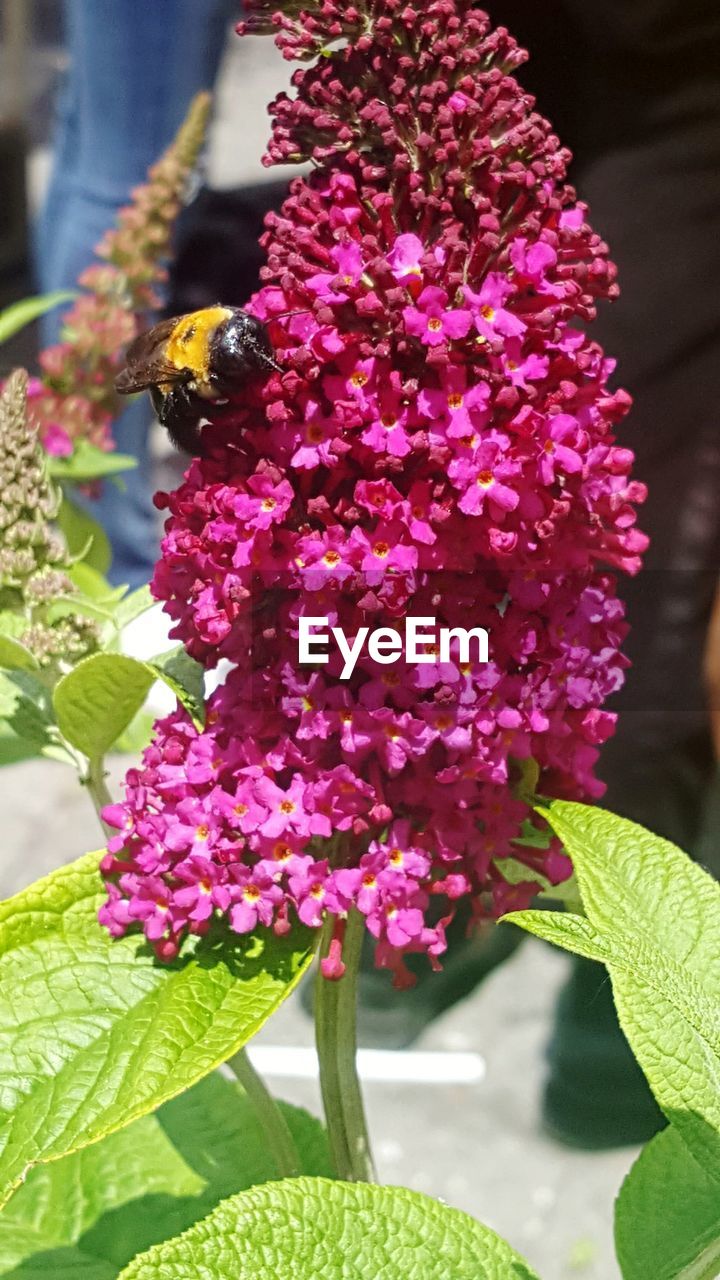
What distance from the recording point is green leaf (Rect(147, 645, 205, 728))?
2.00 feet

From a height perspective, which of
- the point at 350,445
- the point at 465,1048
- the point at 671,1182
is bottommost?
the point at 465,1048

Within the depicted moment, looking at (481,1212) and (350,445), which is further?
(481,1212)

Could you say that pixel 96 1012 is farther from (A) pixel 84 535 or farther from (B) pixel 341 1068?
(A) pixel 84 535

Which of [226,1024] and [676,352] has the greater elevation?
Answer: [676,352]

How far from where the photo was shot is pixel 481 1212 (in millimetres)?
1336

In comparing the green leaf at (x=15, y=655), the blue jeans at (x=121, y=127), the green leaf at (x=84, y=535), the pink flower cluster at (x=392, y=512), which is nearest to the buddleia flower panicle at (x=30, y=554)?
the green leaf at (x=15, y=655)

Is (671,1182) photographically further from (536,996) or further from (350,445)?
(536,996)

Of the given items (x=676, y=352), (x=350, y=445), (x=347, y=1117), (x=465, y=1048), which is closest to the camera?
(x=350, y=445)

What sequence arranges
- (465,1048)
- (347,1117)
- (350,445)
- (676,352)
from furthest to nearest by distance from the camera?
(465,1048)
(676,352)
(347,1117)
(350,445)

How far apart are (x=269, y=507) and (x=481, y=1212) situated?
1049 millimetres

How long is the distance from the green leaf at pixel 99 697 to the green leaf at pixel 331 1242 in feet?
0.83

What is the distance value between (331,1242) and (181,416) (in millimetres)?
374

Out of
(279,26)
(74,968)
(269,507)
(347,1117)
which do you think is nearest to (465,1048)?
(347,1117)

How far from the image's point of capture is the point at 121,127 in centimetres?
173
